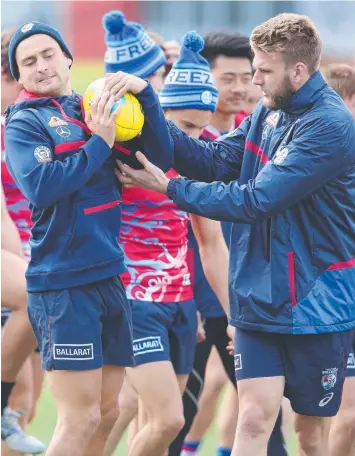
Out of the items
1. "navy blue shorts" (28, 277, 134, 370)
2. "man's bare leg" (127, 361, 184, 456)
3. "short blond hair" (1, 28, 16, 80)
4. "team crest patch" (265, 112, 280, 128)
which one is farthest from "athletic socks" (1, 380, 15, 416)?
"team crest patch" (265, 112, 280, 128)

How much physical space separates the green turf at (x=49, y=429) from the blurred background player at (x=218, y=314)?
43 centimetres

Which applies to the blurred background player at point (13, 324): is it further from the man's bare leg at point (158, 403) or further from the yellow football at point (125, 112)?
the yellow football at point (125, 112)

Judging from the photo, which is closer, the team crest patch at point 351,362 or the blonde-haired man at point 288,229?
the blonde-haired man at point 288,229

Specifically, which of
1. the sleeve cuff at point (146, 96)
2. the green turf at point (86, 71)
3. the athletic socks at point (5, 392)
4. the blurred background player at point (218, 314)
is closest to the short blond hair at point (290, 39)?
the sleeve cuff at point (146, 96)

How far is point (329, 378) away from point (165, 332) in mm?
1070

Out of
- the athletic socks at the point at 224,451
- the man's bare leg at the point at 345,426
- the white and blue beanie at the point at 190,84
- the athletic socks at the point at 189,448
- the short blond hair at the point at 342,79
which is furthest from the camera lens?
the athletic socks at the point at 189,448

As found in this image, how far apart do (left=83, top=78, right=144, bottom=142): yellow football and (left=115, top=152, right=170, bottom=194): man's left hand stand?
14 centimetres

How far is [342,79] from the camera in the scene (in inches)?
257

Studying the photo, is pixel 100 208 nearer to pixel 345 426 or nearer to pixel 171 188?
pixel 171 188

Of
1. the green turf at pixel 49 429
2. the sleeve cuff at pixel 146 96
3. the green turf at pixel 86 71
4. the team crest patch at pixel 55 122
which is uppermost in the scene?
the sleeve cuff at pixel 146 96

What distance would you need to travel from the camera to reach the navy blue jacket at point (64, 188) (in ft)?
15.5

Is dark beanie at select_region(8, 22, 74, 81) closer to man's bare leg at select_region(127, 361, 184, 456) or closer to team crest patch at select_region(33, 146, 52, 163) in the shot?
team crest patch at select_region(33, 146, 52, 163)

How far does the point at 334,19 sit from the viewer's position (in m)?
23.6

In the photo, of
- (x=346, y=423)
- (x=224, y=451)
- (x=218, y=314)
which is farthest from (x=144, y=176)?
(x=224, y=451)
